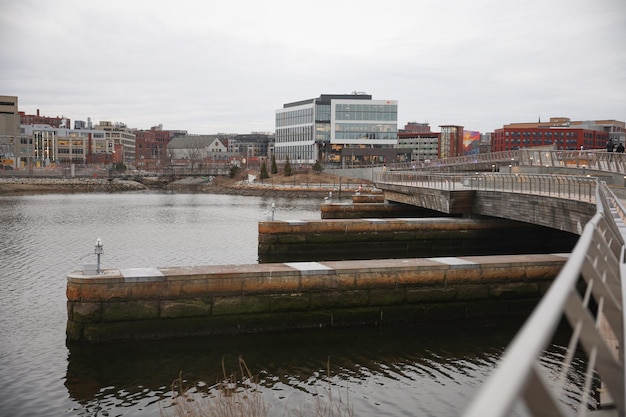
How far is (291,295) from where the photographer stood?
1744 centimetres

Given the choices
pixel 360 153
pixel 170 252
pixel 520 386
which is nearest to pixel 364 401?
pixel 520 386

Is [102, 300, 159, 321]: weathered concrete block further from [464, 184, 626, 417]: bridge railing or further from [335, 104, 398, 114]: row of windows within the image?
[335, 104, 398, 114]: row of windows

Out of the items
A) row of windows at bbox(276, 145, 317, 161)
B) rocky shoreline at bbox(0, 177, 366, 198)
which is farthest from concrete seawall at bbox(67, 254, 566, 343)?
row of windows at bbox(276, 145, 317, 161)

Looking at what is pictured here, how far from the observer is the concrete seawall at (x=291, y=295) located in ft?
51.9

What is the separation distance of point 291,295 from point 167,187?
110230 millimetres

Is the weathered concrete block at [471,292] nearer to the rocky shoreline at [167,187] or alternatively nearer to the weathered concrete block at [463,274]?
the weathered concrete block at [463,274]

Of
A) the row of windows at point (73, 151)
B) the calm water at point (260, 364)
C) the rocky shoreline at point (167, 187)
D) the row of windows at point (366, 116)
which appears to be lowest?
the calm water at point (260, 364)

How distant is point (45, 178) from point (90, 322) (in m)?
116

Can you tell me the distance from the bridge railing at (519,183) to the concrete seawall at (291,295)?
6724 mm

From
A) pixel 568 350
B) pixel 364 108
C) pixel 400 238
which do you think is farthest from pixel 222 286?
pixel 364 108

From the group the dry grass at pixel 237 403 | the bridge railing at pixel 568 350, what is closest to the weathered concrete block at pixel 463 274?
the dry grass at pixel 237 403

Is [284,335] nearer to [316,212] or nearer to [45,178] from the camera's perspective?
[316,212]

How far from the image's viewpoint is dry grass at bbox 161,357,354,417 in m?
10.9

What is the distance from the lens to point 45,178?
122 m
